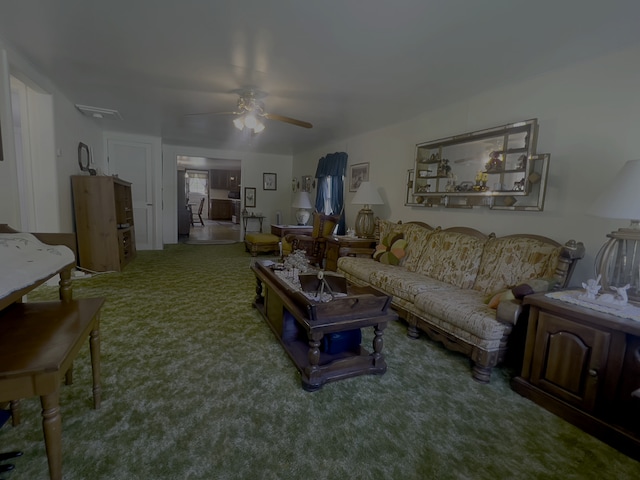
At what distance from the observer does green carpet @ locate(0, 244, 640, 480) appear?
129 cm

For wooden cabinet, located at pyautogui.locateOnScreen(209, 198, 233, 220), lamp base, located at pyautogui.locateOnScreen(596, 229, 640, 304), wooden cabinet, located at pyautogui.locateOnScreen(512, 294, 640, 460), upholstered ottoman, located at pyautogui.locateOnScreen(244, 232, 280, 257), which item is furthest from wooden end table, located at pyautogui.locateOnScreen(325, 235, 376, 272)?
wooden cabinet, located at pyautogui.locateOnScreen(209, 198, 233, 220)

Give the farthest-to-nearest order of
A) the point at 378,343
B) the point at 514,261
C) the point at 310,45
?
the point at 514,261 → the point at 310,45 → the point at 378,343

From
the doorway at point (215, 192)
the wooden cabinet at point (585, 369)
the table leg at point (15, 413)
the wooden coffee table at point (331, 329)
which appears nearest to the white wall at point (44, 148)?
the table leg at point (15, 413)

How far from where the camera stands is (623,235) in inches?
68.8

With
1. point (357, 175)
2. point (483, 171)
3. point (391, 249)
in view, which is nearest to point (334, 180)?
point (357, 175)

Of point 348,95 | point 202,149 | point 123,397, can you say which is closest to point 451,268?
point 348,95

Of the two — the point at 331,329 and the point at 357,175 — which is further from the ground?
the point at 357,175

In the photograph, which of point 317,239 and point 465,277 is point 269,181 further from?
point 465,277

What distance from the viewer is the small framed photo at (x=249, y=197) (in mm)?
7303

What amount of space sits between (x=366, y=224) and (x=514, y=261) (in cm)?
203

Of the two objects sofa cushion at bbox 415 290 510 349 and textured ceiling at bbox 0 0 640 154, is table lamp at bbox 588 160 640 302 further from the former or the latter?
textured ceiling at bbox 0 0 640 154

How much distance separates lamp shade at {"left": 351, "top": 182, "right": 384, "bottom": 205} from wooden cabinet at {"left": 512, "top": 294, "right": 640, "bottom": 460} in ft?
8.00

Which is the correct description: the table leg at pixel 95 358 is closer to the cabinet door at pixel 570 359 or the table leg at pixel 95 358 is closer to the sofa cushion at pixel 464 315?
the sofa cushion at pixel 464 315

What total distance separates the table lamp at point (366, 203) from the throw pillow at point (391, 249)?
458mm
